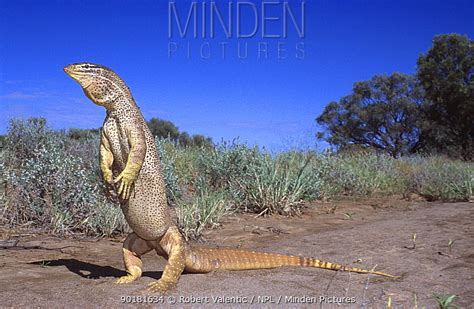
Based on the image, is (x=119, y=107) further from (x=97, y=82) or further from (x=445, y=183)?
(x=445, y=183)

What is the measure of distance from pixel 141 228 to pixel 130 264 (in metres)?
0.38

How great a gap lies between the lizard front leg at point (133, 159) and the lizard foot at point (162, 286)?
2.22ft

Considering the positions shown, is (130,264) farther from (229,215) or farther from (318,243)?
(229,215)

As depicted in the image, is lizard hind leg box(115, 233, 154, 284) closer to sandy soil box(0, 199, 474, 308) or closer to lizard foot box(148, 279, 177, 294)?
sandy soil box(0, 199, 474, 308)

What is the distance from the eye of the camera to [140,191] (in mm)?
3742

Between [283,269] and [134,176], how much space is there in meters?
1.61

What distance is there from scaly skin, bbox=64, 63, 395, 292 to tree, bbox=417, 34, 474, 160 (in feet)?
87.5

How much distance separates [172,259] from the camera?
3822mm

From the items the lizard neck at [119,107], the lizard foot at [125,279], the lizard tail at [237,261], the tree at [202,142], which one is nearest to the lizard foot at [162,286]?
the lizard foot at [125,279]

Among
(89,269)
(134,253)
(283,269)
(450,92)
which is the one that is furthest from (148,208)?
(450,92)

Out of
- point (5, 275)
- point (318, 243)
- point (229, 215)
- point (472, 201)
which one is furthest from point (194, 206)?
point (472, 201)

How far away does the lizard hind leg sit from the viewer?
4004 mm

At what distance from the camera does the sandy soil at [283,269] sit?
3.39 meters

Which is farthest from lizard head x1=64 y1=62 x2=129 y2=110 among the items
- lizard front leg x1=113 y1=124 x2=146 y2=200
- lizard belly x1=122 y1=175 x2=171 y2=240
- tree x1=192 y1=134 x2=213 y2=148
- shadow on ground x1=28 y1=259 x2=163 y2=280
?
tree x1=192 y1=134 x2=213 y2=148
